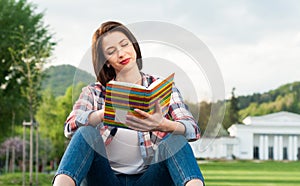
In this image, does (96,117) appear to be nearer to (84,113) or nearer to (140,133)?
(84,113)

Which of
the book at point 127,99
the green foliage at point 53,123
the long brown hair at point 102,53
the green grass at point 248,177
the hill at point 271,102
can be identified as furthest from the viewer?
the hill at point 271,102

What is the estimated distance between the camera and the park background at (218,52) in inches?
497

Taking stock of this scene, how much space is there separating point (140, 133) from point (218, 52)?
10.4 m

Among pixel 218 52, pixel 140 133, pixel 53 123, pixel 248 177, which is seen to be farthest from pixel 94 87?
pixel 53 123

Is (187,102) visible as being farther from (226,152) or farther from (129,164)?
(226,152)

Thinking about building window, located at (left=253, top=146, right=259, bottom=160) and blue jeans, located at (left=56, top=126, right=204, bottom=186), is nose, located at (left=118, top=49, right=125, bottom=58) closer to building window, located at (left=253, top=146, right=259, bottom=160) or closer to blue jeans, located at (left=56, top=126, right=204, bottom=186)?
blue jeans, located at (left=56, top=126, right=204, bottom=186)

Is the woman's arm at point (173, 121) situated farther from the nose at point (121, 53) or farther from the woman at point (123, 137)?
the nose at point (121, 53)

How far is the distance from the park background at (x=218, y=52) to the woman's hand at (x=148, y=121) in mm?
6155

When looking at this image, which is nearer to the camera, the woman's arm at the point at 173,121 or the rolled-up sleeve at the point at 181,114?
the woman's arm at the point at 173,121

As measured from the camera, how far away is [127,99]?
1.72 meters

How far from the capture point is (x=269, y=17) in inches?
1722

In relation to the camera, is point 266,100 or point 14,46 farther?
point 266,100

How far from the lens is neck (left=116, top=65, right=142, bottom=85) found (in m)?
1.90

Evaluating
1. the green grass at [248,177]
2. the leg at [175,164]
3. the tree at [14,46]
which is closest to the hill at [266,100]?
the green grass at [248,177]
